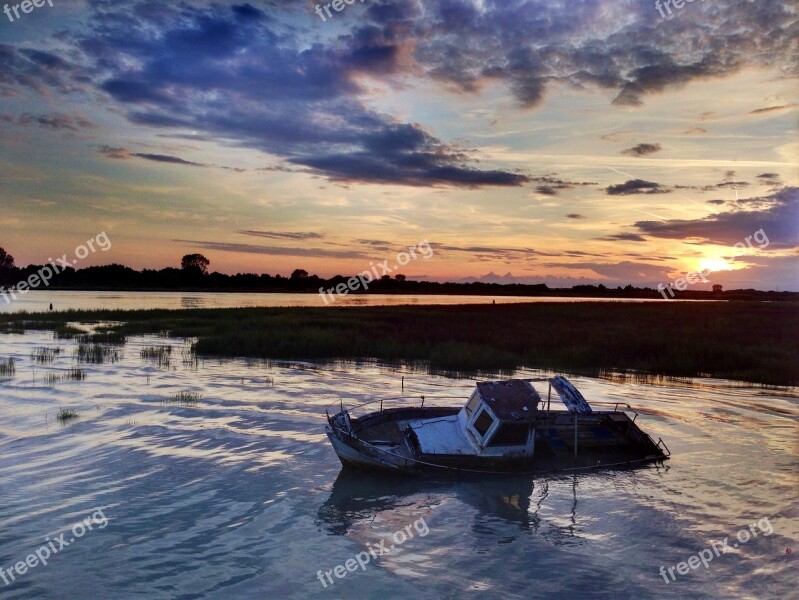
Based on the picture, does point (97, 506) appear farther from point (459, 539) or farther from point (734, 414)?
point (734, 414)

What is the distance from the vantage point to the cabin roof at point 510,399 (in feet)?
59.0

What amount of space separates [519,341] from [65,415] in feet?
103

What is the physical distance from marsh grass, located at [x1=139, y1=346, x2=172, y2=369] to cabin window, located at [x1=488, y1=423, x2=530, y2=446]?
77.4 feet

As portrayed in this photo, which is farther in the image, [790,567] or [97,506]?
[97,506]

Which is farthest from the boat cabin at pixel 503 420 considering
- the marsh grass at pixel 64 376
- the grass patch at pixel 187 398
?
the marsh grass at pixel 64 376

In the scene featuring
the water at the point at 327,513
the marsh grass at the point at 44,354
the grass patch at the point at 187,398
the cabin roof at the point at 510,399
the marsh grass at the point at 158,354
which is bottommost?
the water at the point at 327,513

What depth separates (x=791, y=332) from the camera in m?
53.1

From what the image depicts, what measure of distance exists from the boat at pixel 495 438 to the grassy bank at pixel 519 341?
16.1m

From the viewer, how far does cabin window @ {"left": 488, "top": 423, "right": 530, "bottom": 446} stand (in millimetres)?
18062

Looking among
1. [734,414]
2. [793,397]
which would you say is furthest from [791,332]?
[734,414]

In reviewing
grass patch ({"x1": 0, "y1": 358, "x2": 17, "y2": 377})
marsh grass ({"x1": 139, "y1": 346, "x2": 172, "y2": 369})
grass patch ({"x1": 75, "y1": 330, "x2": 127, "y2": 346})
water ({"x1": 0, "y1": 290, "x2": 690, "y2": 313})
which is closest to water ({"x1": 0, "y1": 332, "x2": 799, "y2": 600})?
grass patch ({"x1": 0, "y1": 358, "x2": 17, "y2": 377})

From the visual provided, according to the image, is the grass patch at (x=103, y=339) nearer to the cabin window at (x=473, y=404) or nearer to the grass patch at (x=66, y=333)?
the grass patch at (x=66, y=333)

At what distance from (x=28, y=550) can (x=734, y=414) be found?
2656 cm

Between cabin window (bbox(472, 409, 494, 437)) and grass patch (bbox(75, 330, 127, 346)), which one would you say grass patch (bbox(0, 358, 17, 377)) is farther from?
cabin window (bbox(472, 409, 494, 437))
